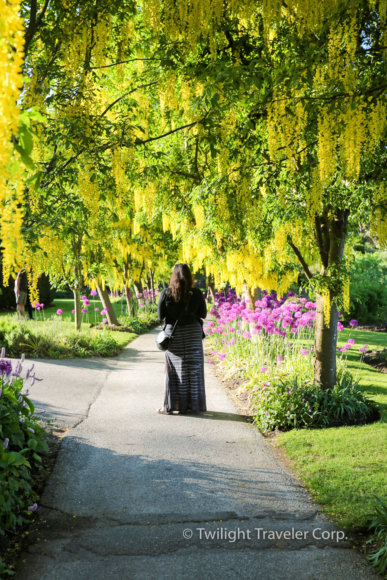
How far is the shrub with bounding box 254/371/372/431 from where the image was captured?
178 inches

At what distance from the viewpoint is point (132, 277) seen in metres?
14.9

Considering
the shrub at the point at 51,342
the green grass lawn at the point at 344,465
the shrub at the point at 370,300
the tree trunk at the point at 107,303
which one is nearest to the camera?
the green grass lawn at the point at 344,465

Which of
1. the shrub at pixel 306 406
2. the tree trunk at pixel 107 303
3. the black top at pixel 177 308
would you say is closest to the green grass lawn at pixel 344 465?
the shrub at pixel 306 406

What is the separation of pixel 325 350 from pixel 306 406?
67cm

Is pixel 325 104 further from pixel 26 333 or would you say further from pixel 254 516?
pixel 26 333

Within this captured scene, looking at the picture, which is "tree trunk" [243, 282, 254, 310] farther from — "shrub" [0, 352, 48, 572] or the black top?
"shrub" [0, 352, 48, 572]

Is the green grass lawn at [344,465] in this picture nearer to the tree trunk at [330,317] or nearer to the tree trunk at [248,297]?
the tree trunk at [330,317]

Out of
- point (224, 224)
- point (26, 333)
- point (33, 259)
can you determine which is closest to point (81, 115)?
point (33, 259)

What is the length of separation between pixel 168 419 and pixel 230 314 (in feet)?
9.93

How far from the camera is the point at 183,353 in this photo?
4.92 m

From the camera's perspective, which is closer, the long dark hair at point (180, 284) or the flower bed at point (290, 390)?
the flower bed at point (290, 390)

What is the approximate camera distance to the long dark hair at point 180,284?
4.84 m

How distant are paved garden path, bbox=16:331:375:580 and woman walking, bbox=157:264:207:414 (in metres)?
0.25

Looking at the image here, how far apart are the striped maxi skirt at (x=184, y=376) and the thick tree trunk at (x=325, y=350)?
1.29 metres
